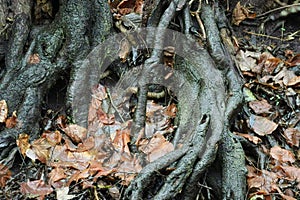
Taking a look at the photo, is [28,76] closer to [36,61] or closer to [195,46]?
[36,61]

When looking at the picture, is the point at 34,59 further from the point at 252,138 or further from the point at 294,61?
the point at 294,61

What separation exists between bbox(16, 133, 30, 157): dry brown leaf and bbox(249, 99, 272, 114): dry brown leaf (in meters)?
1.79

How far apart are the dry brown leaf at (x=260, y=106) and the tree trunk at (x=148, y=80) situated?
0.91 feet

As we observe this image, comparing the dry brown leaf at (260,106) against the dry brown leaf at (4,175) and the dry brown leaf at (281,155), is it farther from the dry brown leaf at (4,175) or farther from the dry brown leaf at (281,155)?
the dry brown leaf at (4,175)

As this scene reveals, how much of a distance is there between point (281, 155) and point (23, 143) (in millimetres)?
1855

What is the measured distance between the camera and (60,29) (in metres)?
3.63

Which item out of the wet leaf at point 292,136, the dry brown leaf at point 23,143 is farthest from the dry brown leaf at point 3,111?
the wet leaf at point 292,136

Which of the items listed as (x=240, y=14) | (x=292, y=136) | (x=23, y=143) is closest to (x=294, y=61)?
(x=240, y=14)

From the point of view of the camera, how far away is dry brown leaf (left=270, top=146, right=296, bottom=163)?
3.35 metres

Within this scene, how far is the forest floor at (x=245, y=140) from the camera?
114 inches

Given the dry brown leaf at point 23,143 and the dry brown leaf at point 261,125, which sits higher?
the dry brown leaf at point 23,143

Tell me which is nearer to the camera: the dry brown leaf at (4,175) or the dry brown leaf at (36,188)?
the dry brown leaf at (36,188)

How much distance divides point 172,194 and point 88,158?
0.68 meters

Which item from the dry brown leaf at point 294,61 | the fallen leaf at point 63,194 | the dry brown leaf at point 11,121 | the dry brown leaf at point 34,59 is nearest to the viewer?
the fallen leaf at point 63,194
